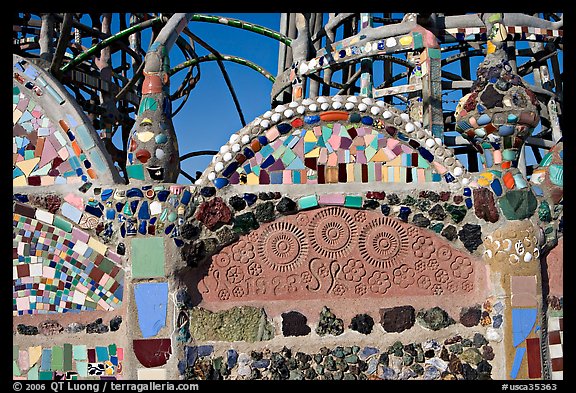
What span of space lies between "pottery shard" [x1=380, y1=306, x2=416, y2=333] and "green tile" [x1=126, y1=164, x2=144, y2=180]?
1824mm

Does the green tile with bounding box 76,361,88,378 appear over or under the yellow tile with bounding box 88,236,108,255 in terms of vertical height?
under

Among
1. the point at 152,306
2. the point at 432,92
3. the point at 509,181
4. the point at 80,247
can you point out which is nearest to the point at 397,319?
the point at 509,181

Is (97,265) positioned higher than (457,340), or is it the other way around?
(97,265)

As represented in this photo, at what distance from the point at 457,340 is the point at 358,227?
0.97 m

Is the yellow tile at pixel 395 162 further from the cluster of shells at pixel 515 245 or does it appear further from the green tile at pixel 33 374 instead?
the green tile at pixel 33 374

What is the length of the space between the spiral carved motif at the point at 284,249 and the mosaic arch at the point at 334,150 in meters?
0.35

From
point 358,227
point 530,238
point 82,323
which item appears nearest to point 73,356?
point 82,323

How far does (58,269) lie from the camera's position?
470cm

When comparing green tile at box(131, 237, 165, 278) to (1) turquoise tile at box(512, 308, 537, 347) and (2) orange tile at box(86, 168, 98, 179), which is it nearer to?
(2) orange tile at box(86, 168, 98, 179)

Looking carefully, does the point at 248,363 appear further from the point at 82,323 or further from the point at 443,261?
the point at 443,261

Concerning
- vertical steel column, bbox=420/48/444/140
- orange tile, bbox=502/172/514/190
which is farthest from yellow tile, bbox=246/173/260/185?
vertical steel column, bbox=420/48/444/140

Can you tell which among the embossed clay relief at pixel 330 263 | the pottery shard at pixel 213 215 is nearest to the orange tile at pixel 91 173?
the pottery shard at pixel 213 215

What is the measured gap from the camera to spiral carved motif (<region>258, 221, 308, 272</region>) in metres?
4.59

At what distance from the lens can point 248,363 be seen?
4492 mm
